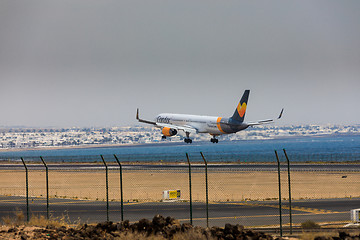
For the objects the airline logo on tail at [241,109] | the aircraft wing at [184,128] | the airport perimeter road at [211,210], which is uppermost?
the airline logo on tail at [241,109]

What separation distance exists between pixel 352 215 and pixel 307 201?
11.5 metres

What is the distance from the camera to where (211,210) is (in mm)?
38156

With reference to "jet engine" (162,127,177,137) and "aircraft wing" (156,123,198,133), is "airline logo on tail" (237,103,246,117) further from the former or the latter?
"jet engine" (162,127,177,137)

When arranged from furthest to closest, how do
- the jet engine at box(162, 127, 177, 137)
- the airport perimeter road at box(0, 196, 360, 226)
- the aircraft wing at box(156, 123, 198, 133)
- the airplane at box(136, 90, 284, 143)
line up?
1. the aircraft wing at box(156, 123, 198, 133)
2. the jet engine at box(162, 127, 177, 137)
3. the airplane at box(136, 90, 284, 143)
4. the airport perimeter road at box(0, 196, 360, 226)

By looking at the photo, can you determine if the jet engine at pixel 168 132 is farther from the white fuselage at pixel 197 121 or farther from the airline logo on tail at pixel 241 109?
the airline logo on tail at pixel 241 109

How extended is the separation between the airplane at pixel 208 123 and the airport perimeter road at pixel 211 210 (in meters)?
61.3

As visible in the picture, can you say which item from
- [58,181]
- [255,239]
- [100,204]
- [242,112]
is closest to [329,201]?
[100,204]

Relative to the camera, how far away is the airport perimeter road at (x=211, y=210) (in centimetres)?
3384

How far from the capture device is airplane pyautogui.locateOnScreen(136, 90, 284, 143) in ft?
347

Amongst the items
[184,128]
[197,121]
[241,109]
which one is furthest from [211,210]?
[184,128]

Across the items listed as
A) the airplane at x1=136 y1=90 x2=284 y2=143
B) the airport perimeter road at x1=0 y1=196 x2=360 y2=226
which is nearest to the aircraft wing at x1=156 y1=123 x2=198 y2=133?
the airplane at x1=136 y1=90 x2=284 y2=143

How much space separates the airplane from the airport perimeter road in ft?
201

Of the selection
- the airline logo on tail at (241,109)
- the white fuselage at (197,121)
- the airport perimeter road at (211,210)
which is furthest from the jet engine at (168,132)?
the airport perimeter road at (211,210)

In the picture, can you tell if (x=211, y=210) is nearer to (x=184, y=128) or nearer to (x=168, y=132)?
(x=168, y=132)
